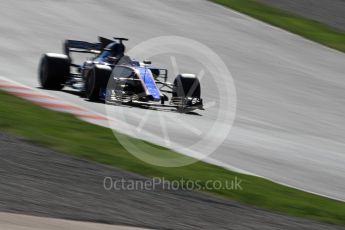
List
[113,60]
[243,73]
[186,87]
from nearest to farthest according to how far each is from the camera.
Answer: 1. [186,87]
2. [113,60]
3. [243,73]

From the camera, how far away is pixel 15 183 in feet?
23.6

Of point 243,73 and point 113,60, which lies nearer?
point 113,60

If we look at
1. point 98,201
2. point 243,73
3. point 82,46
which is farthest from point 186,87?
point 98,201

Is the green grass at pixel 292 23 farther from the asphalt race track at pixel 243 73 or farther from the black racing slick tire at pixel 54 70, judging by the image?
the black racing slick tire at pixel 54 70

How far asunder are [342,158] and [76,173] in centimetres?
465

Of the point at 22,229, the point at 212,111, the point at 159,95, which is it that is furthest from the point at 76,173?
the point at 212,111

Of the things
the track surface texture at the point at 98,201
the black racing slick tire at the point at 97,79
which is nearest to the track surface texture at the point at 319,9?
the black racing slick tire at the point at 97,79

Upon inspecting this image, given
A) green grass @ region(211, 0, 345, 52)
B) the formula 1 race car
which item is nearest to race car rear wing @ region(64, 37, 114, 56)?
the formula 1 race car

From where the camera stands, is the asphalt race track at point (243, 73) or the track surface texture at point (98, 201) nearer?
the track surface texture at point (98, 201)

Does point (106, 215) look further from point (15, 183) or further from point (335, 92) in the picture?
point (335, 92)

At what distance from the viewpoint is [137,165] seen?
28.8 ft

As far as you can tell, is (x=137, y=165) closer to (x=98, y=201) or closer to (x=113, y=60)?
(x=98, y=201)

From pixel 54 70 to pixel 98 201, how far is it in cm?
614

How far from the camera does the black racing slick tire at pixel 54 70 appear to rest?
1302 centimetres
